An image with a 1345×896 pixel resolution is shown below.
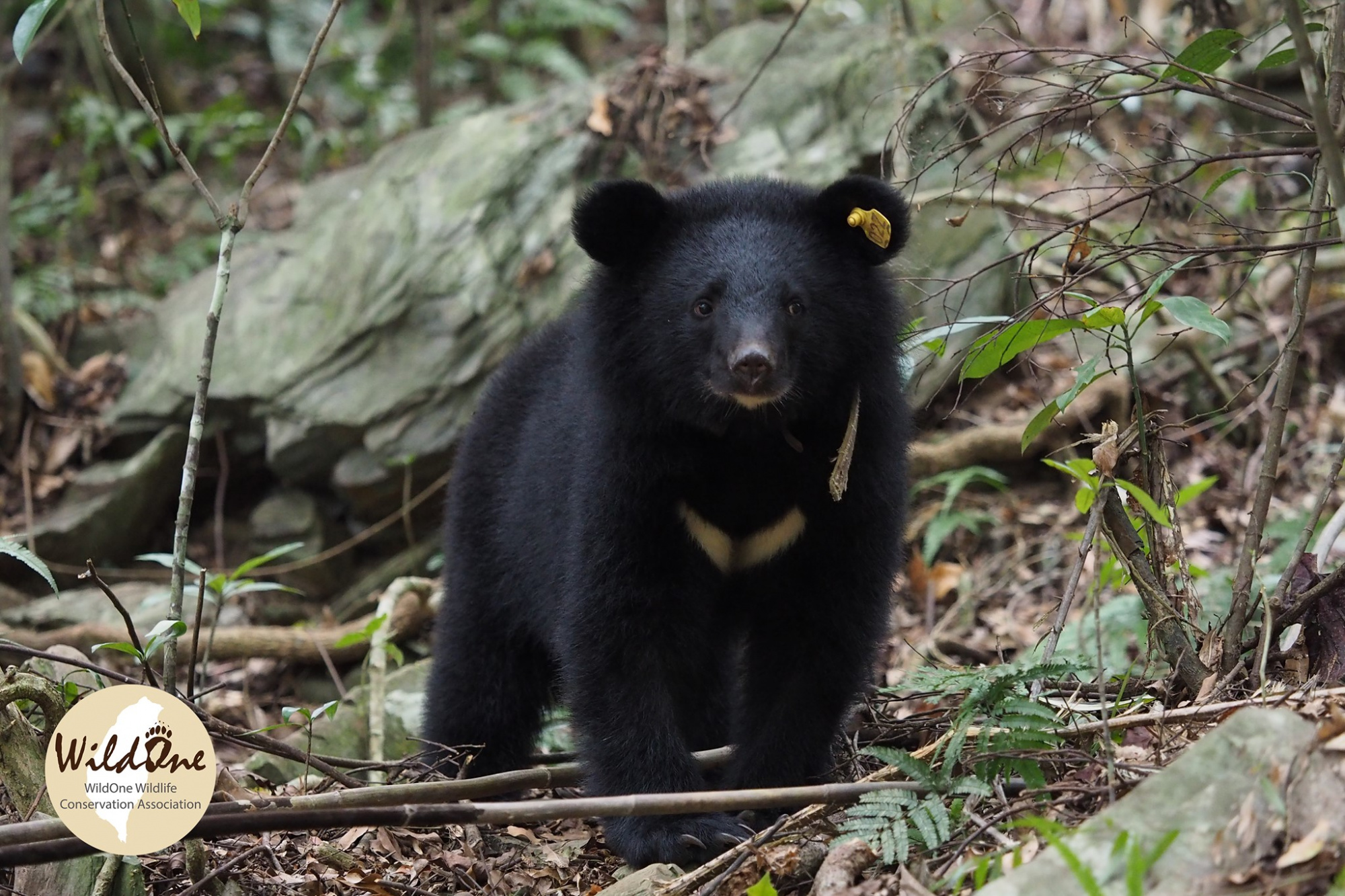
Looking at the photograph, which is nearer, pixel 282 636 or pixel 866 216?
pixel 866 216

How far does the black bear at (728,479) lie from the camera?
3670mm

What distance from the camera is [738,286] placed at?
3670mm

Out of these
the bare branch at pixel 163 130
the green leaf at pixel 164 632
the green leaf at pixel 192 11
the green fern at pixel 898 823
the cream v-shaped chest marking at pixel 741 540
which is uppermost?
the green leaf at pixel 192 11

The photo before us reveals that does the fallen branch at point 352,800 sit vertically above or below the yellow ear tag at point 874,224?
below

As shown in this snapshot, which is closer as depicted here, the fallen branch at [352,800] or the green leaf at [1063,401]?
the fallen branch at [352,800]

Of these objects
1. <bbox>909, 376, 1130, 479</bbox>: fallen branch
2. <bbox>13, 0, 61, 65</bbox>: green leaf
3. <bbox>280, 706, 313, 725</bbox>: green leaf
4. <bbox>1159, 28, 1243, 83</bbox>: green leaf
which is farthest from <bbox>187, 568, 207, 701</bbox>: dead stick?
<bbox>909, 376, 1130, 479</bbox>: fallen branch

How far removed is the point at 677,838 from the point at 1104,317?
1868 mm

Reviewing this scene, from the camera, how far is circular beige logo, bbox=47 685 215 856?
107 inches

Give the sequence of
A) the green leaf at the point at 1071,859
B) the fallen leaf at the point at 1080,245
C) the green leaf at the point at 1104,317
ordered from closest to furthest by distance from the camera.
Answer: the green leaf at the point at 1071,859 < the green leaf at the point at 1104,317 < the fallen leaf at the point at 1080,245

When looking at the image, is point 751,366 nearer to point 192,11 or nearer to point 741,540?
point 741,540

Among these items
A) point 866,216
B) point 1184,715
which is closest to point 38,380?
point 866,216

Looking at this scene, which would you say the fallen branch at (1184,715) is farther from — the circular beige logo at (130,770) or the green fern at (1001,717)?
the circular beige logo at (130,770)

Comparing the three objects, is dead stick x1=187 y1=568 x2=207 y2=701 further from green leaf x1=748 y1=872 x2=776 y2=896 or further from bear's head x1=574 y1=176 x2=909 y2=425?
green leaf x1=748 y1=872 x2=776 y2=896

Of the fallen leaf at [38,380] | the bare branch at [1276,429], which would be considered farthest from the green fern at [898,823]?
the fallen leaf at [38,380]
